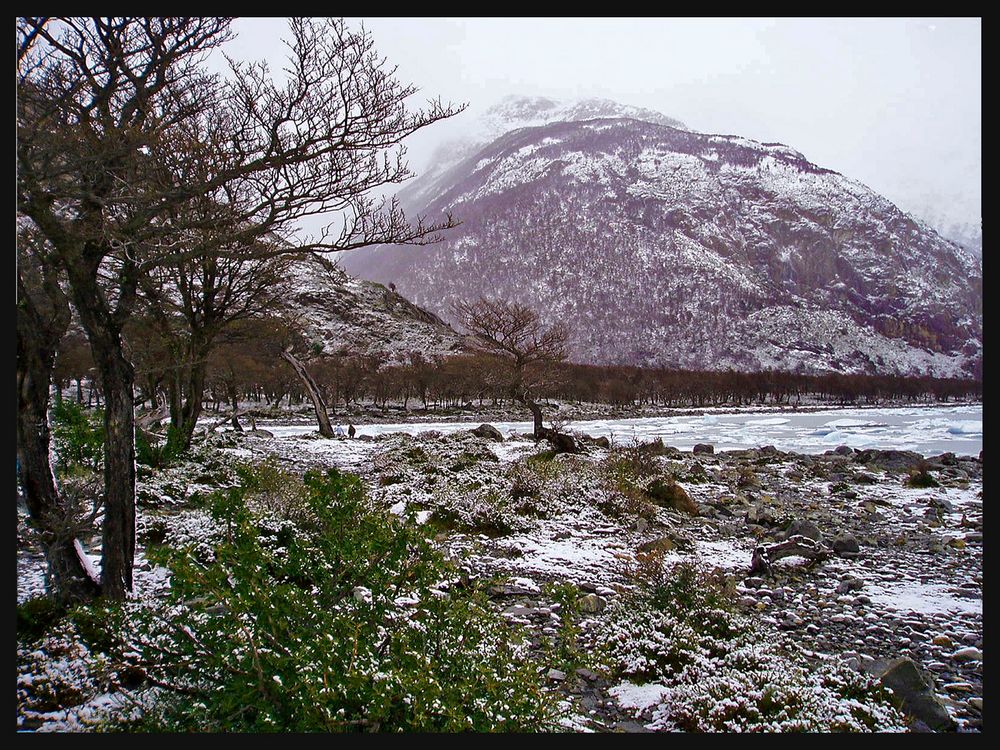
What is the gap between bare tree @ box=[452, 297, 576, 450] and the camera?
13664 millimetres

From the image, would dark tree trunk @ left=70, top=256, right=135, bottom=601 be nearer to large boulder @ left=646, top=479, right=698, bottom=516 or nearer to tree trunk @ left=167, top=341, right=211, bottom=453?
large boulder @ left=646, top=479, right=698, bottom=516

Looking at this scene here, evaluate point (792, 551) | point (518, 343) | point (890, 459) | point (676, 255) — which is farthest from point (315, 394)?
point (890, 459)

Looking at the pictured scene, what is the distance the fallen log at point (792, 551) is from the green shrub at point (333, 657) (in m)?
3.78

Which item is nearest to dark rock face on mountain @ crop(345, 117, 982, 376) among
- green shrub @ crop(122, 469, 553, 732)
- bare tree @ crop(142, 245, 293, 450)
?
bare tree @ crop(142, 245, 293, 450)

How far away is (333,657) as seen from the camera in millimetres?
1886

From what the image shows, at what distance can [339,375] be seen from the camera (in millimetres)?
15297

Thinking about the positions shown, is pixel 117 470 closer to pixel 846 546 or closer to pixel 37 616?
pixel 37 616

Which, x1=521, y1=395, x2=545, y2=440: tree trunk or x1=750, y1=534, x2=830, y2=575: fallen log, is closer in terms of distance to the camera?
x1=750, y1=534, x2=830, y2=575: fallen log

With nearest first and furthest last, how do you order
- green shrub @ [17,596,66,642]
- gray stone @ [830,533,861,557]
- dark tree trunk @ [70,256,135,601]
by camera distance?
1. green shrub @ [17,596,66,642]
2. dark tree trunk @ [70,256,135,601]
3. gray stone @ [830,533,861,557]

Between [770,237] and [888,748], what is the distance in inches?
665

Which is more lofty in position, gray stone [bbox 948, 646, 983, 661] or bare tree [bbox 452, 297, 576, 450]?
bare tree [bbox 452, 297, 576, 450]

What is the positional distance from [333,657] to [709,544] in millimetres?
5389

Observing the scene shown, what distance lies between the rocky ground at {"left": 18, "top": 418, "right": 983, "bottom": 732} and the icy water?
54 cm

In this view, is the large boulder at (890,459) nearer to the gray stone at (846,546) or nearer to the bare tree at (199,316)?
the gray stone at (846,546)
